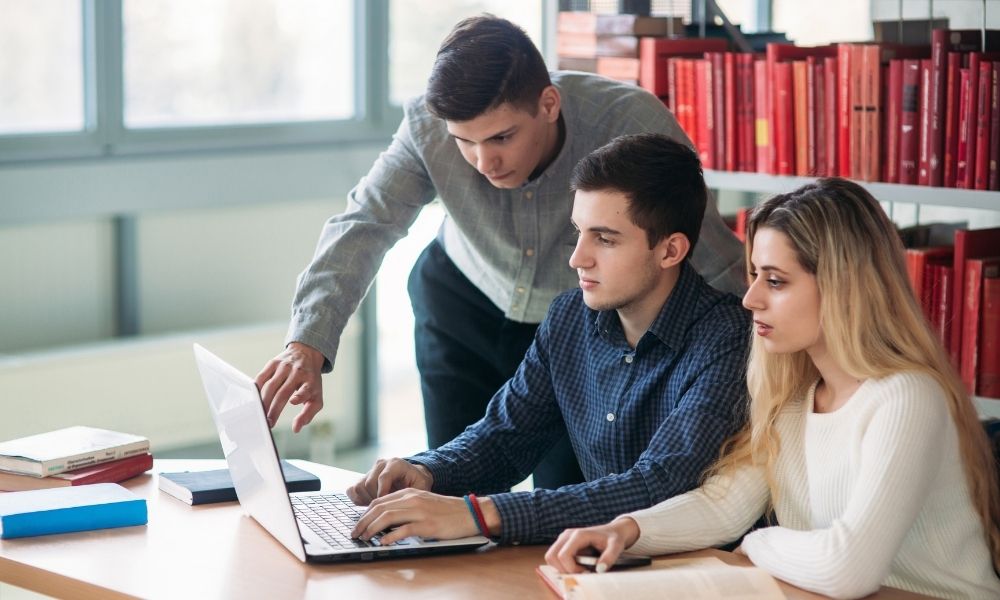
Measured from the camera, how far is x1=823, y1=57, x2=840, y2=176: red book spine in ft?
8.95

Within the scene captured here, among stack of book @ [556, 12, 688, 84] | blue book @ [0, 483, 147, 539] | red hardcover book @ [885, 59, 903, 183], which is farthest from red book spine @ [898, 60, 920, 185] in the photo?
blue book @ [0, 483, 147, 539]

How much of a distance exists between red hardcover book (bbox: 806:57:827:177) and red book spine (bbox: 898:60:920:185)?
193mm

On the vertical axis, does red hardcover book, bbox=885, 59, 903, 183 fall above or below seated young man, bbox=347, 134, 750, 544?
above

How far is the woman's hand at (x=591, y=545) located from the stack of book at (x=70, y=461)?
74cm

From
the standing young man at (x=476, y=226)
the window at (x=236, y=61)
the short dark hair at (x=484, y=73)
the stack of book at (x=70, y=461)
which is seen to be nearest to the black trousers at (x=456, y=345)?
the standing young man at (x=476, y=226)

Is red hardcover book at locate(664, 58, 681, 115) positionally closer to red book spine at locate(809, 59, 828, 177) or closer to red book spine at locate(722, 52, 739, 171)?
red book spine at locate(722, 52, 739, 171)

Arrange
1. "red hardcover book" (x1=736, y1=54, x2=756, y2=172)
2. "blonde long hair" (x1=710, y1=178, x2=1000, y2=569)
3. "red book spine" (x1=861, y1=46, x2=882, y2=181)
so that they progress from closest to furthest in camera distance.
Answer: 1. "blonde long hair" (x1=710, y1=178, x2=1000, y2=569)
2. "red book spine" (x1=861, y1=46, x2=882, y2=181)
3. "red hardcover book" (x1=736, y1=54, x2=756, y2=172)

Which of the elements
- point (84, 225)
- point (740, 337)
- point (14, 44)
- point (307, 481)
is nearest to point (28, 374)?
point (84, 225)

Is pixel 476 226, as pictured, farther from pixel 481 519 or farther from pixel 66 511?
pixel 66 511

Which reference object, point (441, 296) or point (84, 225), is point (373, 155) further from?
point (441, 296)

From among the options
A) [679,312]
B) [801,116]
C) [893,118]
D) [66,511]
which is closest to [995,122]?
[893,118]

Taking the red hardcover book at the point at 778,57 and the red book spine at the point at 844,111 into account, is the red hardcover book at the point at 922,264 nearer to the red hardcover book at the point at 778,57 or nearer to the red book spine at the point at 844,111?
the red book spine at the point at 844,111

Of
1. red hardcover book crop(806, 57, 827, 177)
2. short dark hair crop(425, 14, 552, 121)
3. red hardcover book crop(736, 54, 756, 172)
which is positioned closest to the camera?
short dark hair crop(425, 14, 552, 121)

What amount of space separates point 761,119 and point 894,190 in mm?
385
